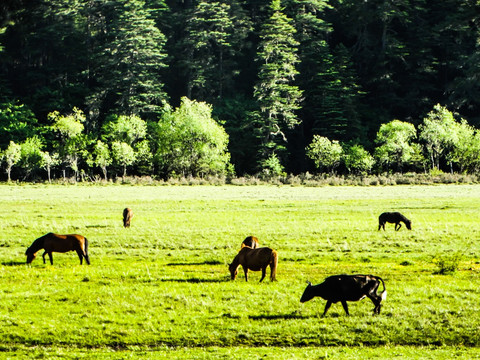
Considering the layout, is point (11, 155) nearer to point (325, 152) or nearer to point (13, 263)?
point (325, 152)

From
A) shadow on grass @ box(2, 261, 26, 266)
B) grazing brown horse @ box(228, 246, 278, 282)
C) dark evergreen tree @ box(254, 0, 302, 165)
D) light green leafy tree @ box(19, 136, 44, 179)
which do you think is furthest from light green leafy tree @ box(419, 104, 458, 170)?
shadow on grass @ box(2, 261, 26, 266)

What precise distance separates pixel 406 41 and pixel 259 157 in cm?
3340

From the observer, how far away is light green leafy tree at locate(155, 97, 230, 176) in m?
76.9

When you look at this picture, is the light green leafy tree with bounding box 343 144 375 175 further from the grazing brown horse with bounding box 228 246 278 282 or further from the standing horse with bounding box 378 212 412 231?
the grazing brown horse with bounding box 228 246 278 282

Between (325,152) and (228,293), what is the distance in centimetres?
7010

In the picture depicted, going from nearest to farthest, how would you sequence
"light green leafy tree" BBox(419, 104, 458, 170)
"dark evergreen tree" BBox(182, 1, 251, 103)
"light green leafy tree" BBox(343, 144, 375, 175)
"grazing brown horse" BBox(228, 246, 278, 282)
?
"grazing brown horse" BBox(228, 246, 278, 282)
"light green leafy tree" BBox(419, 104, 458, 170)
"light green leafy tree" BBox(343, 144, 375, 175)
"dark evergreen tree" BBox(182, 1, 251, 103)

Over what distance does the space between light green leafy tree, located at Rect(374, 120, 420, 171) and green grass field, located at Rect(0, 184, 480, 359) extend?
4871cm

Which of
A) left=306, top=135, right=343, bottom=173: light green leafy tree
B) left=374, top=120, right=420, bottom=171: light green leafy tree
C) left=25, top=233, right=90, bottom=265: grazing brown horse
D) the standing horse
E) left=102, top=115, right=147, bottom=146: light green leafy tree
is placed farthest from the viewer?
left=306, top=135, right=343, bottom=173: light green leafy tree

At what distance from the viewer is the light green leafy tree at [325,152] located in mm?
83125

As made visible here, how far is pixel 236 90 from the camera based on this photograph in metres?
108

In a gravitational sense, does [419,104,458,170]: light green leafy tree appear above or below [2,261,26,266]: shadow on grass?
above

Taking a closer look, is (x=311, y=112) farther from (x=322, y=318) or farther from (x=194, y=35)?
(x=322, y=318)

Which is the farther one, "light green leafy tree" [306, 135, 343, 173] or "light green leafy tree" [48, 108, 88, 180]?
"light green leafy tree" [306, 135, 343, 173]

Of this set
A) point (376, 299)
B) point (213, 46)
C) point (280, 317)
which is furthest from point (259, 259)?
point (213, 46)
